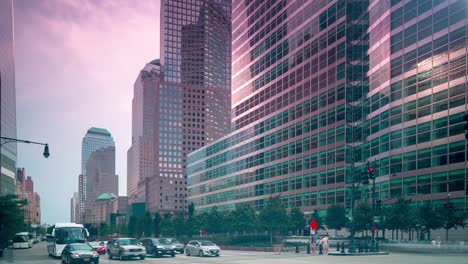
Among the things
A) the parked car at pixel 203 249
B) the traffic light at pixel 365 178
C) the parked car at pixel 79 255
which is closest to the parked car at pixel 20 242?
the parked car at pixel 203 249

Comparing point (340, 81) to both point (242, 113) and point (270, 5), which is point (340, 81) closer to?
point (270, 5)

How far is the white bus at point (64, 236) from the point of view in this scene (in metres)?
39.1

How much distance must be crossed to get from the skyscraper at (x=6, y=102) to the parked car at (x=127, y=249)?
52.7 meters

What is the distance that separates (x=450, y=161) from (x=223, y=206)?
76.0m

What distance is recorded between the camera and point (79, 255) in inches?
1173

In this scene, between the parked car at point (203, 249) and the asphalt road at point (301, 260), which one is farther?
the parked car at point (203, 249)

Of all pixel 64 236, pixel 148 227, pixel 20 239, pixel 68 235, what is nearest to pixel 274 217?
pixel 68 235

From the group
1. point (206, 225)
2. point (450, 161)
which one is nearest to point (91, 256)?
point (450, 161)

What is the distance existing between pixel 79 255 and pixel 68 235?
33.5 feet

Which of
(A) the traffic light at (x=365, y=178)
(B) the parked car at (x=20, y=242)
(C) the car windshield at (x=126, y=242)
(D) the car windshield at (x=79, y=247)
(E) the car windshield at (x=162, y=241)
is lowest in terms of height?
(B) the parked car at (x=20, y=242)

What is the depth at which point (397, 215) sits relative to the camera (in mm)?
57531

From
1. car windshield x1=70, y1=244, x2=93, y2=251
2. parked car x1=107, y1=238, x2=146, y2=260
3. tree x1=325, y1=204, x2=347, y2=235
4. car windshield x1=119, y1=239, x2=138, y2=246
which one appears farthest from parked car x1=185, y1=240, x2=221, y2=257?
tree x1=325, y1=204, x2=347, y2=235

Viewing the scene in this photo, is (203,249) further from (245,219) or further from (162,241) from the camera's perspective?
Answer: (245,219)

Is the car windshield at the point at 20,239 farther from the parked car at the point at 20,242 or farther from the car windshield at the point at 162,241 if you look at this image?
the car windshield at the point at 162,241
